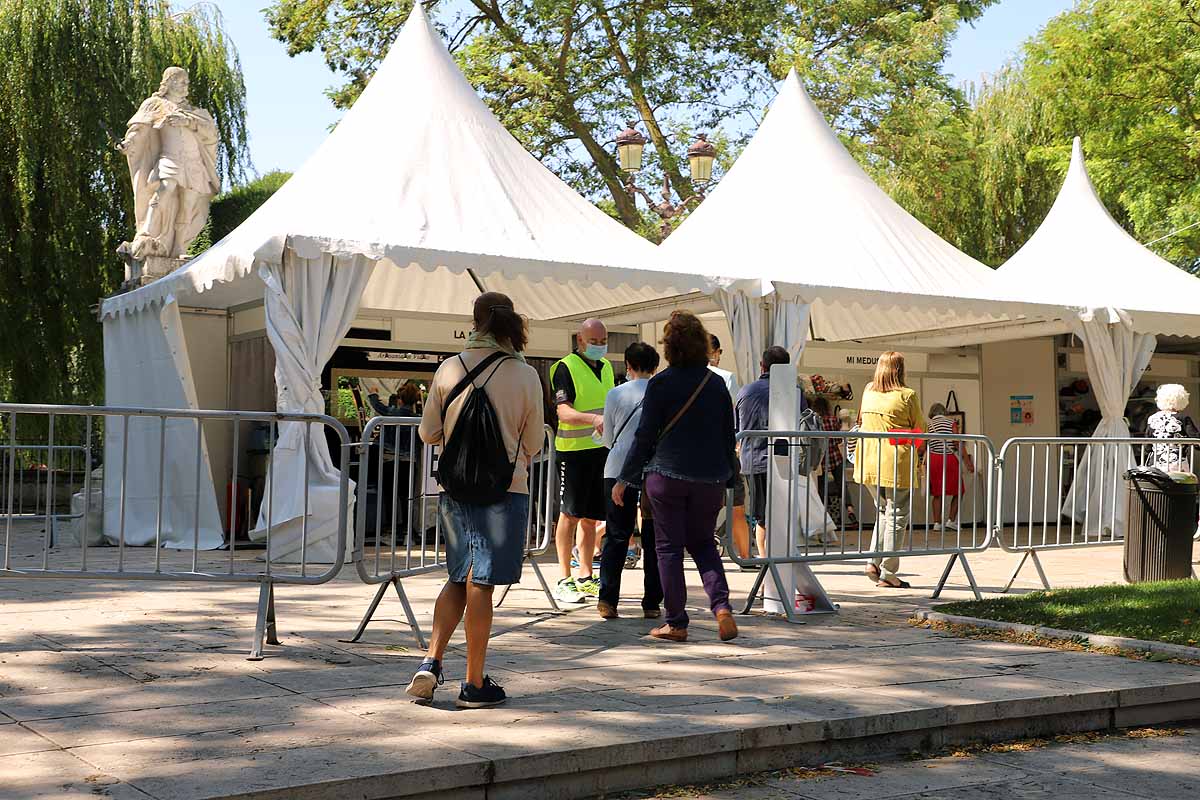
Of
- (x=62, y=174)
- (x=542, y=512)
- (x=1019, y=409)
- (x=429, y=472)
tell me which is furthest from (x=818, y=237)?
(x=62, y=174)

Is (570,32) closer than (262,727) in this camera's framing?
No

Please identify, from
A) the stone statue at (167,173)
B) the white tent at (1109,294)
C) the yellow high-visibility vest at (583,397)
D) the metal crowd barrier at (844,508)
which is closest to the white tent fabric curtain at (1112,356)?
the white tent at (1109,294)

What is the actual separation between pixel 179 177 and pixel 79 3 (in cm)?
921

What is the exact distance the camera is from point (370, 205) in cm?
1254

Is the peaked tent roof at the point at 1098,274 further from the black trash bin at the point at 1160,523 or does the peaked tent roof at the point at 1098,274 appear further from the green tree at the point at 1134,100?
the black trash bin at the point at 1160,523

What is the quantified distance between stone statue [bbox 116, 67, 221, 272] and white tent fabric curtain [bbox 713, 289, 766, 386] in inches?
265

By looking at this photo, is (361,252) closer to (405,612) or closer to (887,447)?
(887,447)

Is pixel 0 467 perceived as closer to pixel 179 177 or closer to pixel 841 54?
pixel 179 177

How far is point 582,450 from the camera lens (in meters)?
9.03

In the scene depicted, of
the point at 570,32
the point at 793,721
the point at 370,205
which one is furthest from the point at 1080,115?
the point at 793,721

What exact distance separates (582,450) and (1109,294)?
34.3 feet

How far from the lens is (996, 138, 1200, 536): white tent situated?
1664 cm

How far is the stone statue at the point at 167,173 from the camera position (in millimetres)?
15906

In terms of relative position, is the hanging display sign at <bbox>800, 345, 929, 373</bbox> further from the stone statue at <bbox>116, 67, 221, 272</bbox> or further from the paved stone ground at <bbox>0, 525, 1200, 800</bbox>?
the paved stone ground at <bbox>0, 525, 1200, 800</bbox>
